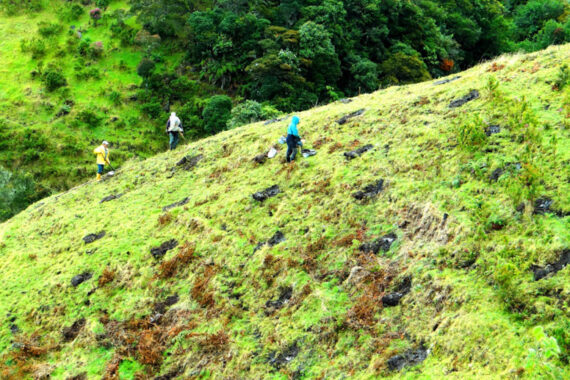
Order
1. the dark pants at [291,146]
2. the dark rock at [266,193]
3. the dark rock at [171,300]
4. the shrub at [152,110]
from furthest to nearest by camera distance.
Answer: the shrub at [152,110]
the dark pants at [291,146]
the dark rock at [266,193]
the dark rock at [171,300]

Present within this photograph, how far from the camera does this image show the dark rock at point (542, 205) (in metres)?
8.63

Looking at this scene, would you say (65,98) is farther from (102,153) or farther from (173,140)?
(173,140)

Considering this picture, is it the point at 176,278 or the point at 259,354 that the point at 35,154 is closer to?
the point at 176,278

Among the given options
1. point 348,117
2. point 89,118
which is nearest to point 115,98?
point 89,118

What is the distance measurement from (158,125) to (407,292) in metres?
43.1

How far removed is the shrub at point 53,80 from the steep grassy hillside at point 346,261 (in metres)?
39.0

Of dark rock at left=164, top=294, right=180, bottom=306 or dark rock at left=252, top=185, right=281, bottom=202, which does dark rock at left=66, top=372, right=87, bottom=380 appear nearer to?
dark rock at left=164, top=294, right=180, bottom=306

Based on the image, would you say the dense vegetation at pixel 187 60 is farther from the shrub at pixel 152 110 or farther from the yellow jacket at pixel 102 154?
the yellow jacket at pixel 102 154

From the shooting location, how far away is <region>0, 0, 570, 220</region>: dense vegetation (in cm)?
4322

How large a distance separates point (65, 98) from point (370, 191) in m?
47.2

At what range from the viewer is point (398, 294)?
8641 mm

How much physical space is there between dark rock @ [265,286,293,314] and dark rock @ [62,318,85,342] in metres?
5.44

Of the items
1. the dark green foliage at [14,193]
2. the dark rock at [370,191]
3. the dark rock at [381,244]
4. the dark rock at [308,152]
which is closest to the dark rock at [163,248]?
the dark rock at [308,152]

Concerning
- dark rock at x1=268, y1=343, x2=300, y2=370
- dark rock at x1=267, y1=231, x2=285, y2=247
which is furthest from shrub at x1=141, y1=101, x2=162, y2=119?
dark rock at x1=268, y1=343, x2=300, y2=370
